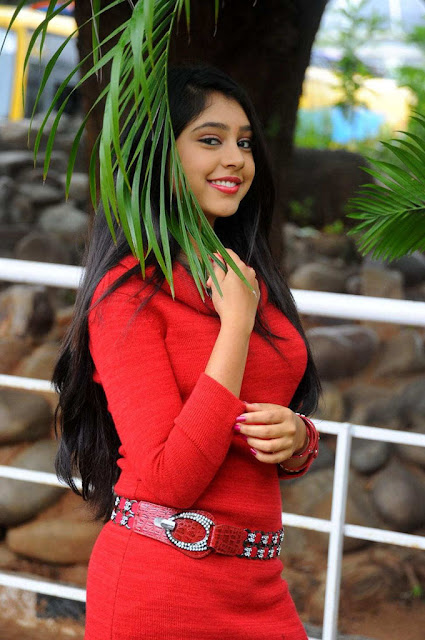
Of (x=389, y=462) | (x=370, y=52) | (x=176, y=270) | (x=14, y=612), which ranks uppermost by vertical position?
(x=370, y=52)

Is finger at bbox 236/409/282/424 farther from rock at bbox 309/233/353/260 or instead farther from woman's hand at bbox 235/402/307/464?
rock at bbox 309/233/353/260

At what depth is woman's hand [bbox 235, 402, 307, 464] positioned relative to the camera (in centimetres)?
125

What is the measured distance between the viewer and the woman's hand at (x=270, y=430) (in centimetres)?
125

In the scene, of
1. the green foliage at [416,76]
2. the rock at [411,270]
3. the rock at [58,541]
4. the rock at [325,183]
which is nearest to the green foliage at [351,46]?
the green foliage at [416,76]

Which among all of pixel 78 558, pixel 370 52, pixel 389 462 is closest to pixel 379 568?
pixel 389 462

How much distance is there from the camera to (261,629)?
1308 millimetres

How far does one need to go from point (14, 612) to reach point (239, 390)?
88.5 inches

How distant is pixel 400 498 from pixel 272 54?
213cm

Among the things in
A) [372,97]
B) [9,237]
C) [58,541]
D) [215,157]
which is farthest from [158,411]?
[372,97]

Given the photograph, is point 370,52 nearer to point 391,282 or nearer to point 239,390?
point 391,282

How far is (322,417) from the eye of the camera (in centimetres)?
437

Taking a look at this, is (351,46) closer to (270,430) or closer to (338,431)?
(338,431)

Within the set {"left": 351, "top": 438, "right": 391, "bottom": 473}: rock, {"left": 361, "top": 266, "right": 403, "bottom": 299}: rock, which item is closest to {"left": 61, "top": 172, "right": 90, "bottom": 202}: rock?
{"left": 361, "top": 266, "right": 403, "bottom": 299}: rock

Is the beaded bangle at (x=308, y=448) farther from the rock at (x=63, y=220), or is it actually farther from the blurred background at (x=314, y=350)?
the rock at (x=63, y=220)
